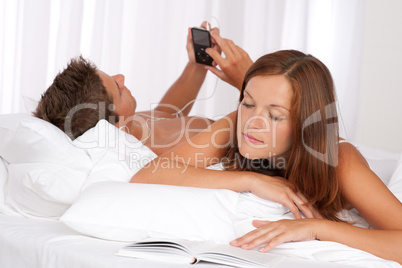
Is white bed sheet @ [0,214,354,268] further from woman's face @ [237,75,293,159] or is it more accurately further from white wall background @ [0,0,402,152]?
white wall background @ [0,0,402,152]

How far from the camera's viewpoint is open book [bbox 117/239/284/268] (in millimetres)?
1128

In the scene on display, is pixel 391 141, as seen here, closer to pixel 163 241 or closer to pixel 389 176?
pixel 389 176

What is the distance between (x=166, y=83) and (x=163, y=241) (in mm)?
2378

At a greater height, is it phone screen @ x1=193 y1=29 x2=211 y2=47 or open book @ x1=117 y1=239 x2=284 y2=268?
phone screen @ x1=193 y1=29 x2=211 y2=47

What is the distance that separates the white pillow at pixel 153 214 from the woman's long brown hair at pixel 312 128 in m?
0.27

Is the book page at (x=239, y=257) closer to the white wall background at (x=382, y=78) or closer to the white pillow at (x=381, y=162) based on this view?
the white pillow at (x=381, y=162)

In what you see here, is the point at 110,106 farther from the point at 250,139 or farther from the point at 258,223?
the point at 258,223

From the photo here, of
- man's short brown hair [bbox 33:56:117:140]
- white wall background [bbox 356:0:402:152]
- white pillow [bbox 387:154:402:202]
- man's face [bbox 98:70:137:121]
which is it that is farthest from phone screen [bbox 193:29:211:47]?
white wall background [bbox 356:0:402:152]

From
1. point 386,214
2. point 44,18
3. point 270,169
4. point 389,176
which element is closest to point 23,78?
point 44,18

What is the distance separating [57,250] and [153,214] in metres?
0.25

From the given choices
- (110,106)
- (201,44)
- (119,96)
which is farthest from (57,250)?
(201,44)

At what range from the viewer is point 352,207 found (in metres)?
1.54

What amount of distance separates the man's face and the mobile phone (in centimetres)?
39

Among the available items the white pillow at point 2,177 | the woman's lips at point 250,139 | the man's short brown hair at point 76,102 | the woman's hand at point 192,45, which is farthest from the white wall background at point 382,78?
the white pillow at point 2,177
